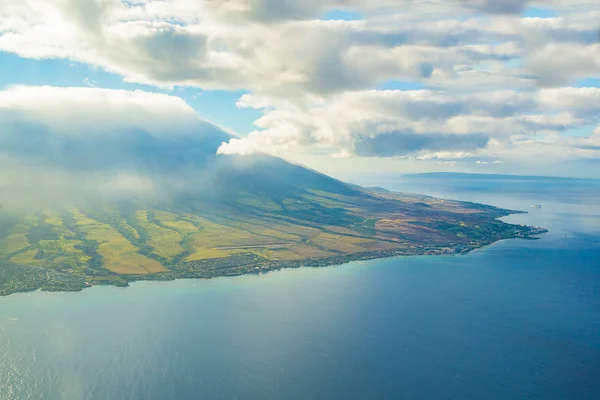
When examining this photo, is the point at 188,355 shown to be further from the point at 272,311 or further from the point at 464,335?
the point at 464,335

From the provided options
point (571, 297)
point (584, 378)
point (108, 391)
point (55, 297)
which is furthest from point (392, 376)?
point (55, 297)

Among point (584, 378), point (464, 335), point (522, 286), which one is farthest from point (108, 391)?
point (522, 286)

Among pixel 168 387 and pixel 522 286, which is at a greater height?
pixel 522 286

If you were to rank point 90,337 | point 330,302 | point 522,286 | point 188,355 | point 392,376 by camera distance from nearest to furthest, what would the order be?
point 392,376 < point 188,355 < point 90,337 < point 330,302 < point 522,286

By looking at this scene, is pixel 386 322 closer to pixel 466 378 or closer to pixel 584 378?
pixel 466 378

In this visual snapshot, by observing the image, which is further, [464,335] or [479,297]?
[479,297]

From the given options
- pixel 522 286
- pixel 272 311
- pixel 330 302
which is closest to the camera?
pixel 272 311
